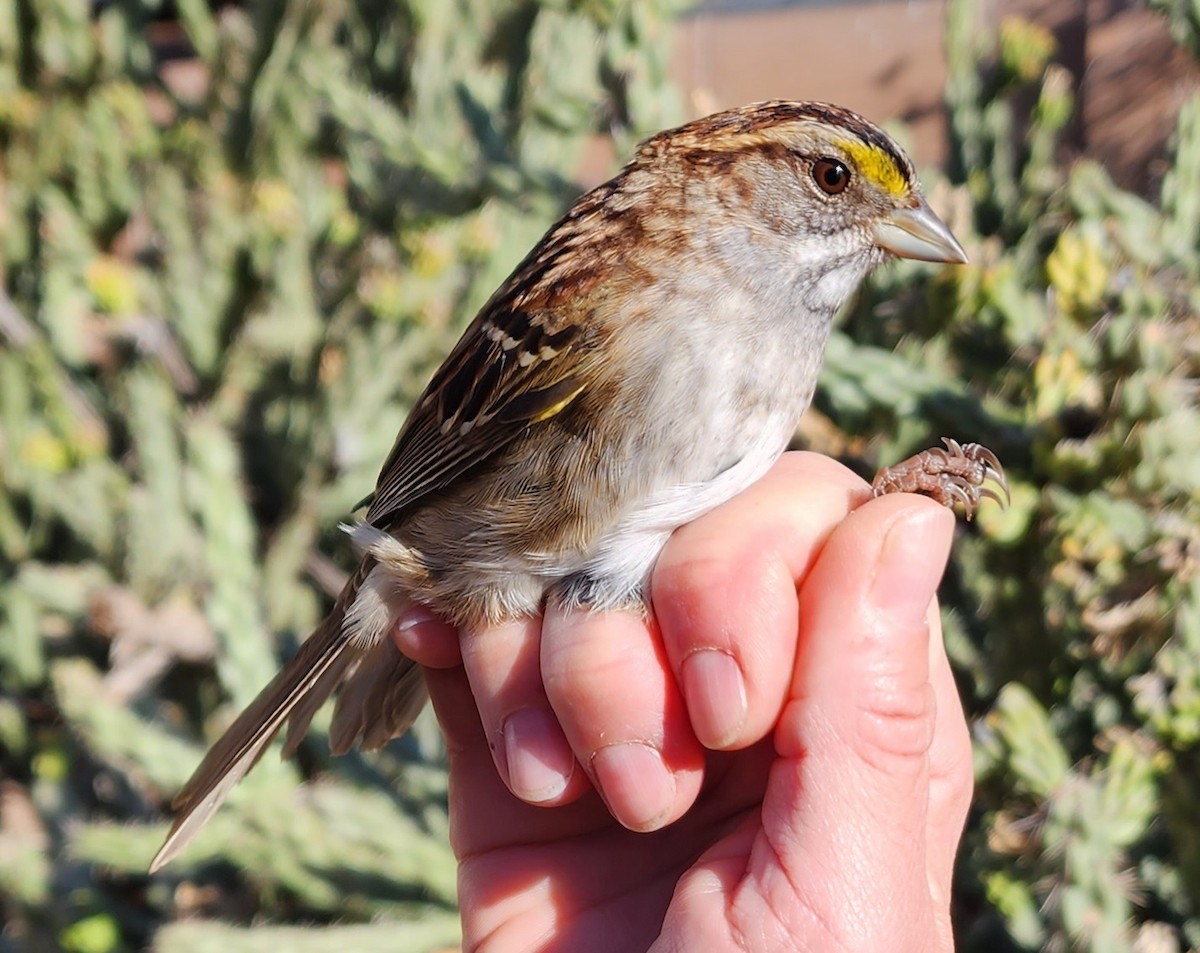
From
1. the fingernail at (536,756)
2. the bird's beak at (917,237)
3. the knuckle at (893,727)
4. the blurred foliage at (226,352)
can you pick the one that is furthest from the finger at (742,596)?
the blurred foliage at (226,352)

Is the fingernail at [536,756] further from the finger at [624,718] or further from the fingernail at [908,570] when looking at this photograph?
the fingernail at [908,570]

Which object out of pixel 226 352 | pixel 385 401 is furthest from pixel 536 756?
pixel 226 352

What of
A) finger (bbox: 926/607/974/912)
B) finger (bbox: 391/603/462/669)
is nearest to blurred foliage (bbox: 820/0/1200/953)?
finger (bbox: 926/607/974/912)

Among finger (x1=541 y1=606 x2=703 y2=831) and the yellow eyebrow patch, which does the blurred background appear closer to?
the yellow eyebrow patch

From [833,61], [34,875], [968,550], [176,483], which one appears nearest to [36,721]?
[34,875]

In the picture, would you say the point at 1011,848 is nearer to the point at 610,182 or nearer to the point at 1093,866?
the point at 1093,866

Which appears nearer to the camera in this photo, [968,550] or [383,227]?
[968,550]
